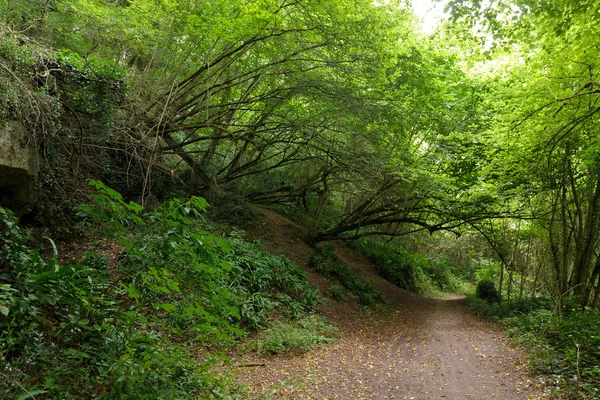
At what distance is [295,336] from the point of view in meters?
7.64

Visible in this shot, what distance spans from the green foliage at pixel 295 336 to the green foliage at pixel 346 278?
13.4 feet

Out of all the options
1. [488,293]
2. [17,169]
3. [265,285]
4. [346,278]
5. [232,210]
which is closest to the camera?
[17,169]

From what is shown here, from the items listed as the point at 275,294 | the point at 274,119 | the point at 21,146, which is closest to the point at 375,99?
the point at 274,119

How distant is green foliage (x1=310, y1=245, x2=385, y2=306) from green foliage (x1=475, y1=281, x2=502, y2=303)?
5.66 meters

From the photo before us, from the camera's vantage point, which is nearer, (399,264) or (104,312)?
(104,312)

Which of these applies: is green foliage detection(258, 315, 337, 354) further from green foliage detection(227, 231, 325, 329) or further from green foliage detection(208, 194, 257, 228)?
green foliage detection(208, 194, 257, 228)

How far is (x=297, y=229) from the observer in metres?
15.5

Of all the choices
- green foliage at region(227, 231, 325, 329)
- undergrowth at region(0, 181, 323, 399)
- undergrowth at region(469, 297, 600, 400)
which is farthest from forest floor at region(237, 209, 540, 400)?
undergrowth at region(0, 181, 323, 399)

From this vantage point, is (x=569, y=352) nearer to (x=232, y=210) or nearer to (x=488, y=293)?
(x=232, y=210)

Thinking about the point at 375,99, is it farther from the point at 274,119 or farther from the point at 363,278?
the point at 363,278

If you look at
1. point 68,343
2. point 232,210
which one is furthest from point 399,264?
point 68,343

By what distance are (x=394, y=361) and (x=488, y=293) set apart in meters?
11.2

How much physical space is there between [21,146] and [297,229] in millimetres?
10518

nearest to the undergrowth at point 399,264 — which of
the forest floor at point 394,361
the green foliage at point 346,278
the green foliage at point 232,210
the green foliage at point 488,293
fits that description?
the green foliage at point 488,293
